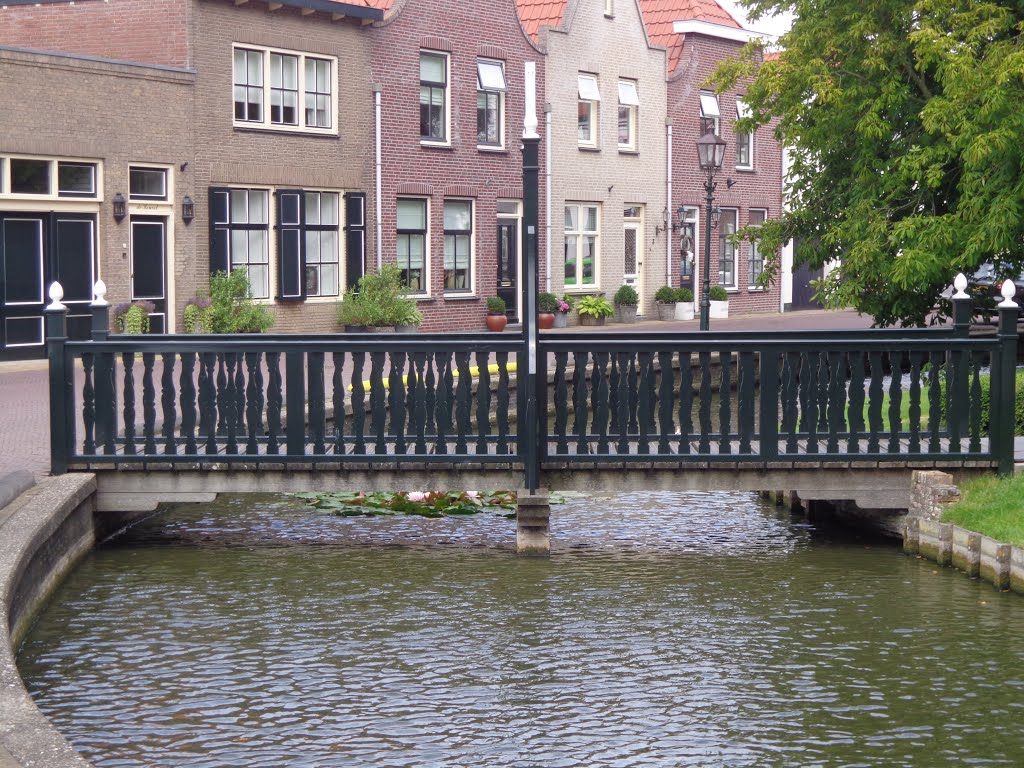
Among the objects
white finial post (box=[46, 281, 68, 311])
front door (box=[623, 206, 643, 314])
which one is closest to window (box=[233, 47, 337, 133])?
front door (box=[623, 206, 643, 314])

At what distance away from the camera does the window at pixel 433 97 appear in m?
30.6

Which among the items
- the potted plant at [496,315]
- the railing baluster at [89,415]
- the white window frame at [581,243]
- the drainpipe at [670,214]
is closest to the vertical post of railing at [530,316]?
the railing baluster at [89,415]

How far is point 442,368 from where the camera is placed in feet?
35.4

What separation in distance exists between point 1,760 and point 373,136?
80.9ft

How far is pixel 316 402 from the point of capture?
1076cm

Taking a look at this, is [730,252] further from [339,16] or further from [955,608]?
[955,608]

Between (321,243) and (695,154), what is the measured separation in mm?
13781

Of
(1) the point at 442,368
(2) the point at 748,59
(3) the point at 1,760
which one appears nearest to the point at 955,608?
(1) the point at 442,368

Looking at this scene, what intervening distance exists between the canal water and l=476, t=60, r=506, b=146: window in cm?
2113

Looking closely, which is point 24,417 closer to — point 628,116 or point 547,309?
point 547,309

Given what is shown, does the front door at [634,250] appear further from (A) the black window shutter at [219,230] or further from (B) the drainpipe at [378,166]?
(A) the black window shutter at [219,230]

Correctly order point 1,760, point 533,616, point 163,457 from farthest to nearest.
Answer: point 163,457 → point 533,616 → point 1,760

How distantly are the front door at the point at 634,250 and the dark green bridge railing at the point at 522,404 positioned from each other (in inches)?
1020

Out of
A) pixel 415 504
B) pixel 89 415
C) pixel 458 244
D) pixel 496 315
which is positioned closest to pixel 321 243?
pixel 458 244
